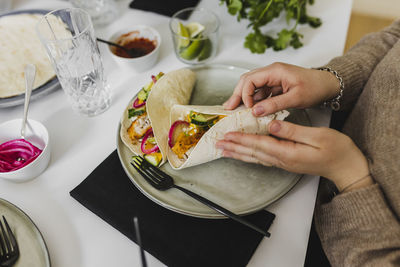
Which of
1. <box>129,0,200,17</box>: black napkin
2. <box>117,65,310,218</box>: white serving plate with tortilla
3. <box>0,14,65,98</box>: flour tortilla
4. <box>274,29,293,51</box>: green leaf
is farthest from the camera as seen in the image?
<box>129,0,200,17</box>: black napkin

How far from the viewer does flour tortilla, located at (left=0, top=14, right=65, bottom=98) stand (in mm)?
1172

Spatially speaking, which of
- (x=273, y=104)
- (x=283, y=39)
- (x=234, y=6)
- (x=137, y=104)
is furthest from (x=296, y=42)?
(x=137, y=104)

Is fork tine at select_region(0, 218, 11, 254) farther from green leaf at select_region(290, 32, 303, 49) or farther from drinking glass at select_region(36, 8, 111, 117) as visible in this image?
green leaf at select_region(290, 32, 303, 49)

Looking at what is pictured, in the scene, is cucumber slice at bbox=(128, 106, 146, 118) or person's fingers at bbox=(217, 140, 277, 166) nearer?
person's fingers at bbox=(217, 140, 277, 166)

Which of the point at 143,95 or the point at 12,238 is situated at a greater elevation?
the point at 143,95

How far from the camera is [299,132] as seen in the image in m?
0.82

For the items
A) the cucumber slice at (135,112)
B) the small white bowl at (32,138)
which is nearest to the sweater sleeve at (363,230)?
the cucumber slice at (135,112)

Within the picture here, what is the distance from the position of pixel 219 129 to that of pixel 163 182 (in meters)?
0.25

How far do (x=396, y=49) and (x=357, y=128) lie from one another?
0.94 feet

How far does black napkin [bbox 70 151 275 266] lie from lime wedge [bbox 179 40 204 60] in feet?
2.04

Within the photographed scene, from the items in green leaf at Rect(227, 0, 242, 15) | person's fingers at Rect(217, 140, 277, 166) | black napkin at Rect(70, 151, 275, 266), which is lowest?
black napkin at Rect(70, 151, 275, 266)

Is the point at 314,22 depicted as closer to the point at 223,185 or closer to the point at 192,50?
the point at 192,50

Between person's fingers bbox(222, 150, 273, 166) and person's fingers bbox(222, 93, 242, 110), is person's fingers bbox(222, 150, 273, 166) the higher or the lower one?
the lower one

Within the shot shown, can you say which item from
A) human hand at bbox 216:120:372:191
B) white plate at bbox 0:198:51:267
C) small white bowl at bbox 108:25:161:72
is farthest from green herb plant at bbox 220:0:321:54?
white plate at bbox 0:198:51:267
